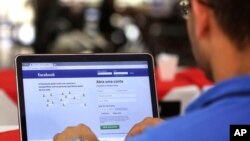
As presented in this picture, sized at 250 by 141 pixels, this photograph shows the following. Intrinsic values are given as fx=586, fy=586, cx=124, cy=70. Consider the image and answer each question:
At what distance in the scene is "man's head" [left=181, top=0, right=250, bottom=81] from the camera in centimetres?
98

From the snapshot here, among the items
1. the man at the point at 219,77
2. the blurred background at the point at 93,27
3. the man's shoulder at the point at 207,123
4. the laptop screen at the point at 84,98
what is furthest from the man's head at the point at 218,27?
the blurred background at the point at 93,27

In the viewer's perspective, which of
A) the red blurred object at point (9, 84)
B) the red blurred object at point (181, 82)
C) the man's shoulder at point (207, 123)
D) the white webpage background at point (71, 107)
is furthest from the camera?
the red blurred object at point (181, 82)

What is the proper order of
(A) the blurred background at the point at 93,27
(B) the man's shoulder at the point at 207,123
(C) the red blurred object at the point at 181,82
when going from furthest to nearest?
(A) the blurred background at the point at 93,27 → (C) the red blurred object at the point at 181,82 → (B) the man's shoulder at the point at 207,123

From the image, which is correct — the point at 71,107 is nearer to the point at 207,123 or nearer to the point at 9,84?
the point at 207,123

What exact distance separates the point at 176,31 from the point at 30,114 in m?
6.52

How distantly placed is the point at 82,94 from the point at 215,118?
0.64m

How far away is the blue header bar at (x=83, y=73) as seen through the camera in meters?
1.53

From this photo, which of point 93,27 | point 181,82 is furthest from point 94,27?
point 181,82

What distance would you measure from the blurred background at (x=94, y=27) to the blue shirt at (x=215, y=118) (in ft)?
19.2

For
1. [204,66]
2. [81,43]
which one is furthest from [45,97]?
[81,43]

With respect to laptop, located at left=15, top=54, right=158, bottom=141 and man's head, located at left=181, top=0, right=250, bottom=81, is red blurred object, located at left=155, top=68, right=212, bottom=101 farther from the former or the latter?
man's head, located at left=181, top=0, right=250, bottom=81

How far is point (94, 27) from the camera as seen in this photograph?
7754 millimetres

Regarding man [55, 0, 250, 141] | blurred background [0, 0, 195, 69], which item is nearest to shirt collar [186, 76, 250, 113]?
man [55, 0, 250, 141]

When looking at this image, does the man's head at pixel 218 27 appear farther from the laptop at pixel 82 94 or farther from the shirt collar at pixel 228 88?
the laptop at pixel 82 94
